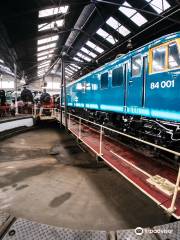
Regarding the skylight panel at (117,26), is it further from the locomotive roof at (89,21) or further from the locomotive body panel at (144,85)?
the locomotive body panel at (144,85)

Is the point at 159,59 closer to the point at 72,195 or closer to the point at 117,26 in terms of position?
the point at 72,195

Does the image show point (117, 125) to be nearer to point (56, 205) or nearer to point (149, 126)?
point (149, 126)

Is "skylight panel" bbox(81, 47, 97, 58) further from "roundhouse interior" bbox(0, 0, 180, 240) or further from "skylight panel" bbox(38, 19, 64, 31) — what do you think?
"roundhouse interior" bbox(0, 0, 180, 240)

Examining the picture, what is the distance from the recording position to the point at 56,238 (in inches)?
89.5

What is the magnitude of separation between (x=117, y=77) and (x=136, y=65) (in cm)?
125

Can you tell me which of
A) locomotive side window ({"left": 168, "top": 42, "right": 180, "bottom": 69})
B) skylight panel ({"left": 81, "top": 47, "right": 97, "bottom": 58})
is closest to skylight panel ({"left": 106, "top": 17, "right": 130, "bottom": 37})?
skylight panel ({"left": 81, "top": 47, "right": 97, "bottom": 58})

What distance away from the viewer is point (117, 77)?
6852 millimetres

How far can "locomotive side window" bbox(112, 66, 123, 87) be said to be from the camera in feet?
21.6

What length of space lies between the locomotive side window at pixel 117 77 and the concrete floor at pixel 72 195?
9.57 feet

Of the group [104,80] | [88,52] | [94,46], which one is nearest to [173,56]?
[104,80]

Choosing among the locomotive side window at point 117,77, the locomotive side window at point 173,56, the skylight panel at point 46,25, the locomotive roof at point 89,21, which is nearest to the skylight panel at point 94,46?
the locomotive roof at point 89,21

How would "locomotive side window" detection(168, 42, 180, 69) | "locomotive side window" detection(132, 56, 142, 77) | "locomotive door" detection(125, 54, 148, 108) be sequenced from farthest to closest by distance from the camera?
"locomotive side window" detection(132, 56, 142, 77) < "locomotive door" detection(125, 54, 148, 108) < "locomotive side window" detection(168, 42, 180, 69)

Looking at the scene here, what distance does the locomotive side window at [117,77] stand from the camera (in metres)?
6.57

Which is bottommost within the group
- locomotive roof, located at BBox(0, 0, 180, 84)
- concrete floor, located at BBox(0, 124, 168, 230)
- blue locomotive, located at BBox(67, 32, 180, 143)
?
concrete floor, located at BBox(0, 124, 168, 230)
